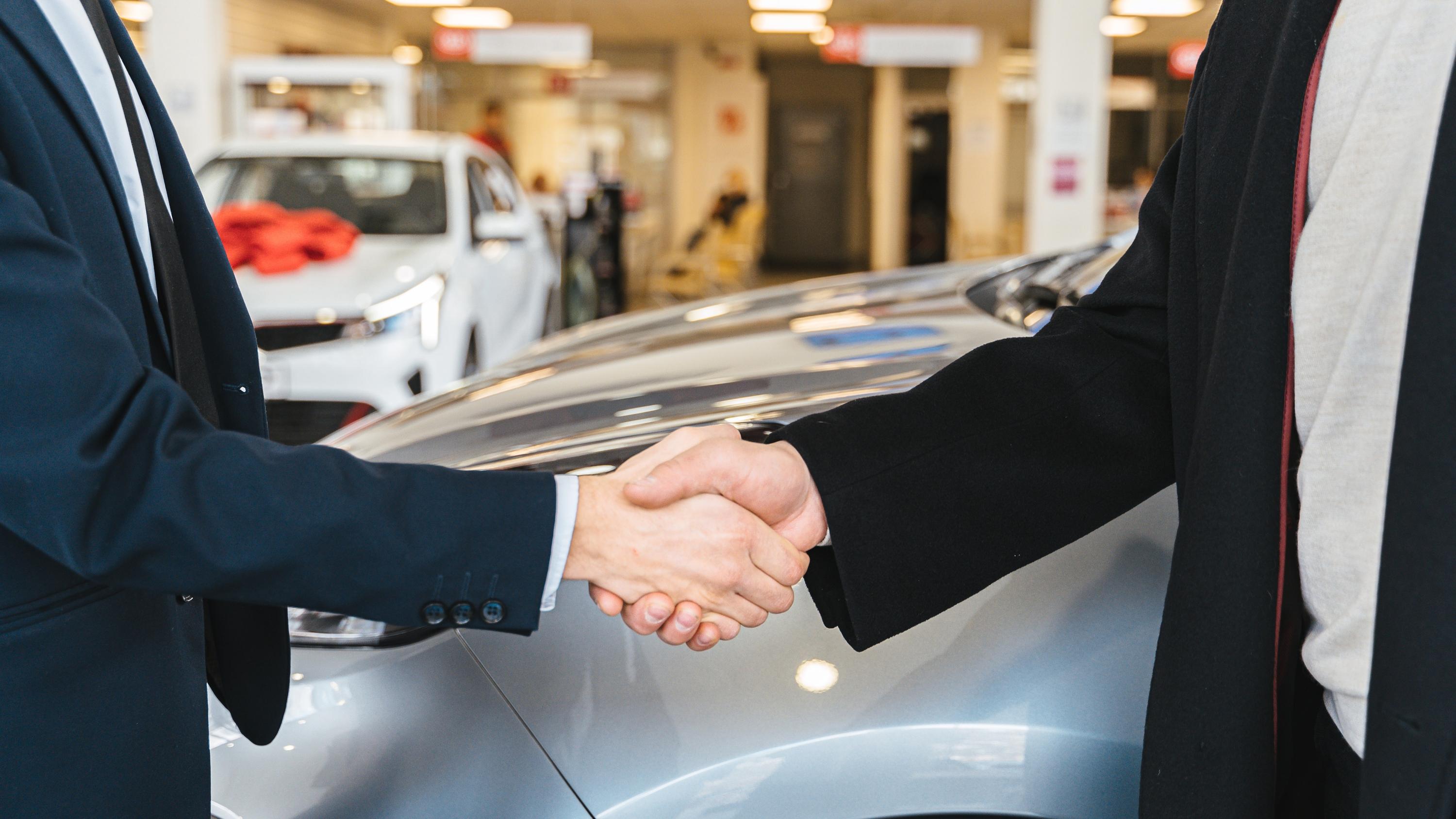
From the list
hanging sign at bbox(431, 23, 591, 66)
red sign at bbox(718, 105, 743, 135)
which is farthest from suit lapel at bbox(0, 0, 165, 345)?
red sign at bbox(718, 105, 743, 135)

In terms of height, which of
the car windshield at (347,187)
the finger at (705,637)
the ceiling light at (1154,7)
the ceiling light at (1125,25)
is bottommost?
the finger at (705,637)

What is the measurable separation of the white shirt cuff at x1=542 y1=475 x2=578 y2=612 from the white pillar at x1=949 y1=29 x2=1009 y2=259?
603 inches

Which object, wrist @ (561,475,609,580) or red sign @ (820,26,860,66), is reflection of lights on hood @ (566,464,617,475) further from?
red sign @ (820,26,860,66)

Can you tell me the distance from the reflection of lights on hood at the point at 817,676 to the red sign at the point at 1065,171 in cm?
799

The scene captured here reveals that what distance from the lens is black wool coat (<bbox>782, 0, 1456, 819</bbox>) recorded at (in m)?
0.71

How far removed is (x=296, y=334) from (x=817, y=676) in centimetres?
364

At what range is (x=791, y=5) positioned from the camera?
12109 millimetres

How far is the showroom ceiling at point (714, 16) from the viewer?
13547 millimetres

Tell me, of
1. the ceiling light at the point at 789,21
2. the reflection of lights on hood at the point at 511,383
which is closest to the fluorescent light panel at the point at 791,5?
the ceiling light at the point at 789,21

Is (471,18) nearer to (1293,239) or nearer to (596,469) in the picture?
(596,469)

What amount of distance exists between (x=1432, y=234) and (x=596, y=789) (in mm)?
810

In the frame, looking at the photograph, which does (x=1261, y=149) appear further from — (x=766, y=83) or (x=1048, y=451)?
(x=766, y=83)

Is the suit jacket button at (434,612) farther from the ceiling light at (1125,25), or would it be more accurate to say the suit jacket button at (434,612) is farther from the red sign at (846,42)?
the ceiling light at (1125,25)

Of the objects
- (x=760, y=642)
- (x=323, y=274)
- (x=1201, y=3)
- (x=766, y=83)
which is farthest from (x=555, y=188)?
(x=760, y=642)
